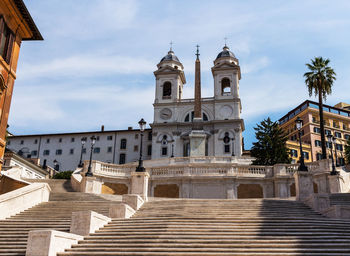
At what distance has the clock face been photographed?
79.1 metres

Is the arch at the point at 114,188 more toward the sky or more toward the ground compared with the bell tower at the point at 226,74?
more toward the ground

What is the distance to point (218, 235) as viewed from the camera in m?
13.6

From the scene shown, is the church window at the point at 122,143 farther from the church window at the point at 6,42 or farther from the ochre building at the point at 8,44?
the church window at the point at 6,42

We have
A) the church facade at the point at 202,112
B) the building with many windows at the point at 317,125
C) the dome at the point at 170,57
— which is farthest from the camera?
the building with many windows at the point at 317,125

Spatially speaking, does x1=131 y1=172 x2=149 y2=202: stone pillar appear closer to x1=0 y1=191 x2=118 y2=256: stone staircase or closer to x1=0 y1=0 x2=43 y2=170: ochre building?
x1=0 y1=191 x2=118 y2=256: stone staircase

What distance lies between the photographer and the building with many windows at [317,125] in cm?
8925

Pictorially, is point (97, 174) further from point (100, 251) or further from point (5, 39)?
point (100, 251)

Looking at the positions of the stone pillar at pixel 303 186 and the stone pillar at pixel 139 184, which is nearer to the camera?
the stone pillar at pixel 303 186

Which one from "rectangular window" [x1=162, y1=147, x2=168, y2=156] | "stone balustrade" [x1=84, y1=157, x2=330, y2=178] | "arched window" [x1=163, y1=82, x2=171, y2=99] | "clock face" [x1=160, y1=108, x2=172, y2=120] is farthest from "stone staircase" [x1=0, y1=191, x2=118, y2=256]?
"arched window" [x1=163, y1=82, x2=171, y2=99]

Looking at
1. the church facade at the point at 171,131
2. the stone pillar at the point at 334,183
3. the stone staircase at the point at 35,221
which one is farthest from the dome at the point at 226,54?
the stone staircase at the point at 35,221

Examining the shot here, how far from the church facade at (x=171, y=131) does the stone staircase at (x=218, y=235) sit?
52.8 m

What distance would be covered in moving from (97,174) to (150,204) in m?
14.4

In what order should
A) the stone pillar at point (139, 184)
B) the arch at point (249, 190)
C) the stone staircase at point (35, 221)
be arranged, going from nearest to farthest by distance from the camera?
the stone staircase at point (35, 221) → the stone pillar at point (139, 184) → the arch at point (249, 190)

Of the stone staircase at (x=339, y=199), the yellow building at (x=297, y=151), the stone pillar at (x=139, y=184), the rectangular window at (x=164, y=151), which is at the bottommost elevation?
the stone staircase at (x=339, y=199)
